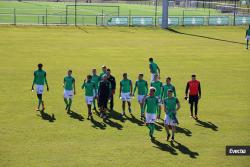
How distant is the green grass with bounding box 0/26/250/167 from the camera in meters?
15.8

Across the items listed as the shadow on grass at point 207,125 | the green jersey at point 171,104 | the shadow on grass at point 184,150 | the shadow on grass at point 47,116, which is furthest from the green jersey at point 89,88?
the shadow on grass at point 207,125

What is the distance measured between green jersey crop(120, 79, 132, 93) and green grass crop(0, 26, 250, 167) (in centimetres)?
139

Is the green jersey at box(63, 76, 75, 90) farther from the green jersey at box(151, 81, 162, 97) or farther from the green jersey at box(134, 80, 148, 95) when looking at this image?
the green jersey at box(151, 81, 162, 97)

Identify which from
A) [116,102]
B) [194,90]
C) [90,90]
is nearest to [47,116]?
[90,90]

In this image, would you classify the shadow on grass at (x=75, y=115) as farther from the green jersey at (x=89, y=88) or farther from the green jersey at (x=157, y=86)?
the green jersey at (x=157, y=86)

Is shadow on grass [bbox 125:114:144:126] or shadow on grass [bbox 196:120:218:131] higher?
shadow on grass [bbox 125:114:144:126]

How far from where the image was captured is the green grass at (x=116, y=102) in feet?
51.8

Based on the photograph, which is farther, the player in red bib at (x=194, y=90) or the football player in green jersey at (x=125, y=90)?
the football player in green jersey at (x=125, y=90)

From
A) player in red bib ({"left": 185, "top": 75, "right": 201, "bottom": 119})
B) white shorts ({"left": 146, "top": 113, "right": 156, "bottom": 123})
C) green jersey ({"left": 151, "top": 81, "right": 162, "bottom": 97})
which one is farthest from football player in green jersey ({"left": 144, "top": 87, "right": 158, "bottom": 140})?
player in red bib ({"left": 185, "top": 75, "right": 201, "bottom": 119})

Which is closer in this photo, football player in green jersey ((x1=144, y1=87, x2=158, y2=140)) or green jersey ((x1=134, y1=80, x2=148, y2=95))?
football player in green jersey ((x1=144, y1=87, x2=158, y2=140))

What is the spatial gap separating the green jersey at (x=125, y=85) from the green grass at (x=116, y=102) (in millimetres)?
1390

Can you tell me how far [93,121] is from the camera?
19609mm

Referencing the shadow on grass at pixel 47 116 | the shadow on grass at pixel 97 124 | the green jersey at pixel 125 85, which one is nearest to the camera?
the shadow on grass at pixel 97 124

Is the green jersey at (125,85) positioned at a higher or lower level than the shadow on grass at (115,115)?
higher
